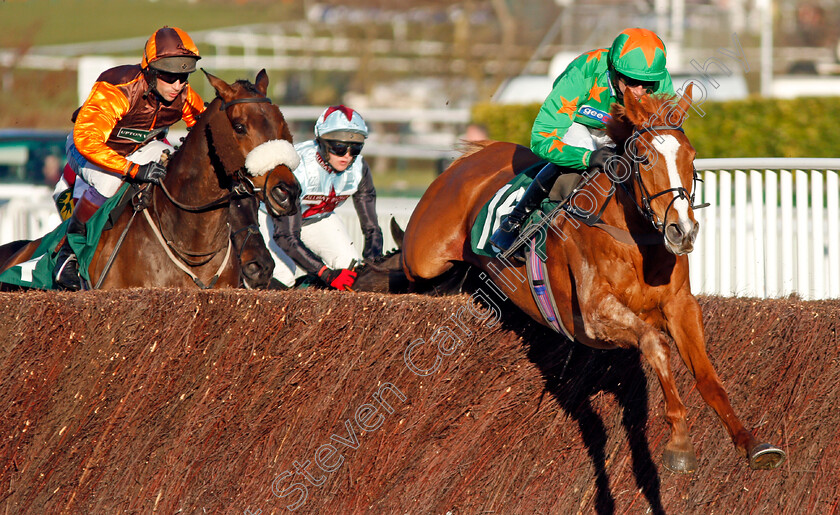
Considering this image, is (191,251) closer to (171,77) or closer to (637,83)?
(171,77)

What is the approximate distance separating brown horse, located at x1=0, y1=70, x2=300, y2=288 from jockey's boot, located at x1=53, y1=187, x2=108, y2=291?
120 millimetres

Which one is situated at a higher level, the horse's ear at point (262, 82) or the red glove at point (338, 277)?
the horse's ear at point (262, 82)

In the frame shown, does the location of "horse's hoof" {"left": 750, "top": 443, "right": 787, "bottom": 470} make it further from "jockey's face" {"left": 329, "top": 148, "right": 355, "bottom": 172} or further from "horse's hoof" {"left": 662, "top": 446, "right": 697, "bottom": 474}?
"jockey's face" {"left": 329, "top": 148, "right": 355, "bottom": 172}

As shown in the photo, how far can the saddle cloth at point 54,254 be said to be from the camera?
4891mm

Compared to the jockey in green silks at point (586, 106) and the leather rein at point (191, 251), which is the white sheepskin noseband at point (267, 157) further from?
the jockey in green silks at point (586, 106)

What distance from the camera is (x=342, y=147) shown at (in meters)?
5.81

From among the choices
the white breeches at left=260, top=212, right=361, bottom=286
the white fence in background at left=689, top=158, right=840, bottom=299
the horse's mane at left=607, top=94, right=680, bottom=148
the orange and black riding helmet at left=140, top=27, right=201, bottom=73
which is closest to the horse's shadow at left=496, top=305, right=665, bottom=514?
the horse's mane at left=607, top=94, right=680, bottom=148

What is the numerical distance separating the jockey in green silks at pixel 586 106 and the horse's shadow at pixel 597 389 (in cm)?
51

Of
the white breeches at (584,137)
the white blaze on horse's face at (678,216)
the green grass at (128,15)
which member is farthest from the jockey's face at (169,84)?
the green grass at (128,15)

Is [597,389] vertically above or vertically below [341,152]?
below

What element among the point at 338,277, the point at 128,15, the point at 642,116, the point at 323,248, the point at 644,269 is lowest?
the point at 128,15

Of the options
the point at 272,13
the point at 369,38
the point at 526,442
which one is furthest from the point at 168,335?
the point at 272,13

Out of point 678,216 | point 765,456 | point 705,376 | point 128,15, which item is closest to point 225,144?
point 678,216

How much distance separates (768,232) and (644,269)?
10.9ft
